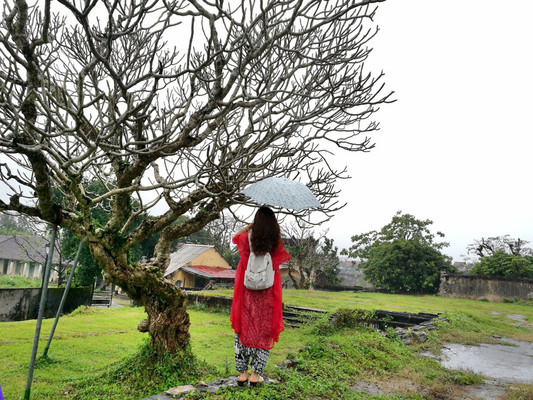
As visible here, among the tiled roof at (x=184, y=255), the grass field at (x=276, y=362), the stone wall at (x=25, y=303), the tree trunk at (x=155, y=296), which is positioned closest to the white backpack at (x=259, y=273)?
the grass field at (x=276, y=362)

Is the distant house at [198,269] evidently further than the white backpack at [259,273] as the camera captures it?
Yes

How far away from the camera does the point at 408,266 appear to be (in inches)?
1053

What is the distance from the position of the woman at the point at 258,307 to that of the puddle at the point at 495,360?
3.84m

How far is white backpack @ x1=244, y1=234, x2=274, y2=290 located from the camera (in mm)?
3717

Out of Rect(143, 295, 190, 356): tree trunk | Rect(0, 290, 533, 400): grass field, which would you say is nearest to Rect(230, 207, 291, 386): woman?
Rect(0, 290, 533, 400): grass field

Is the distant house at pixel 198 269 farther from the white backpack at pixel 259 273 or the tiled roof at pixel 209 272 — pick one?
the white backpack at pixel 259 273

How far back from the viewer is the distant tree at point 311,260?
25328 millimetres

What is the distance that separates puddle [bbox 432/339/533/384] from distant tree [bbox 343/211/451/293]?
18.2 metres

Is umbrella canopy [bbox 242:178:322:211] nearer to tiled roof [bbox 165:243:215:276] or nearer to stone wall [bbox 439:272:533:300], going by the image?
stone wall [bbox 439:272:533:300]

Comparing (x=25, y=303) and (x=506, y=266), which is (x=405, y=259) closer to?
(x=506, y=266)

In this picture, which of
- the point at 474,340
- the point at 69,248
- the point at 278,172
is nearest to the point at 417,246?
→ the point at 474,340

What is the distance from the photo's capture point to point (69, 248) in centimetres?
1745

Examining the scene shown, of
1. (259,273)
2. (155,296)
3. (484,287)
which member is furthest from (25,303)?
(484,287)

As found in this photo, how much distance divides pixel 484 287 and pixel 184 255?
22.6 m
